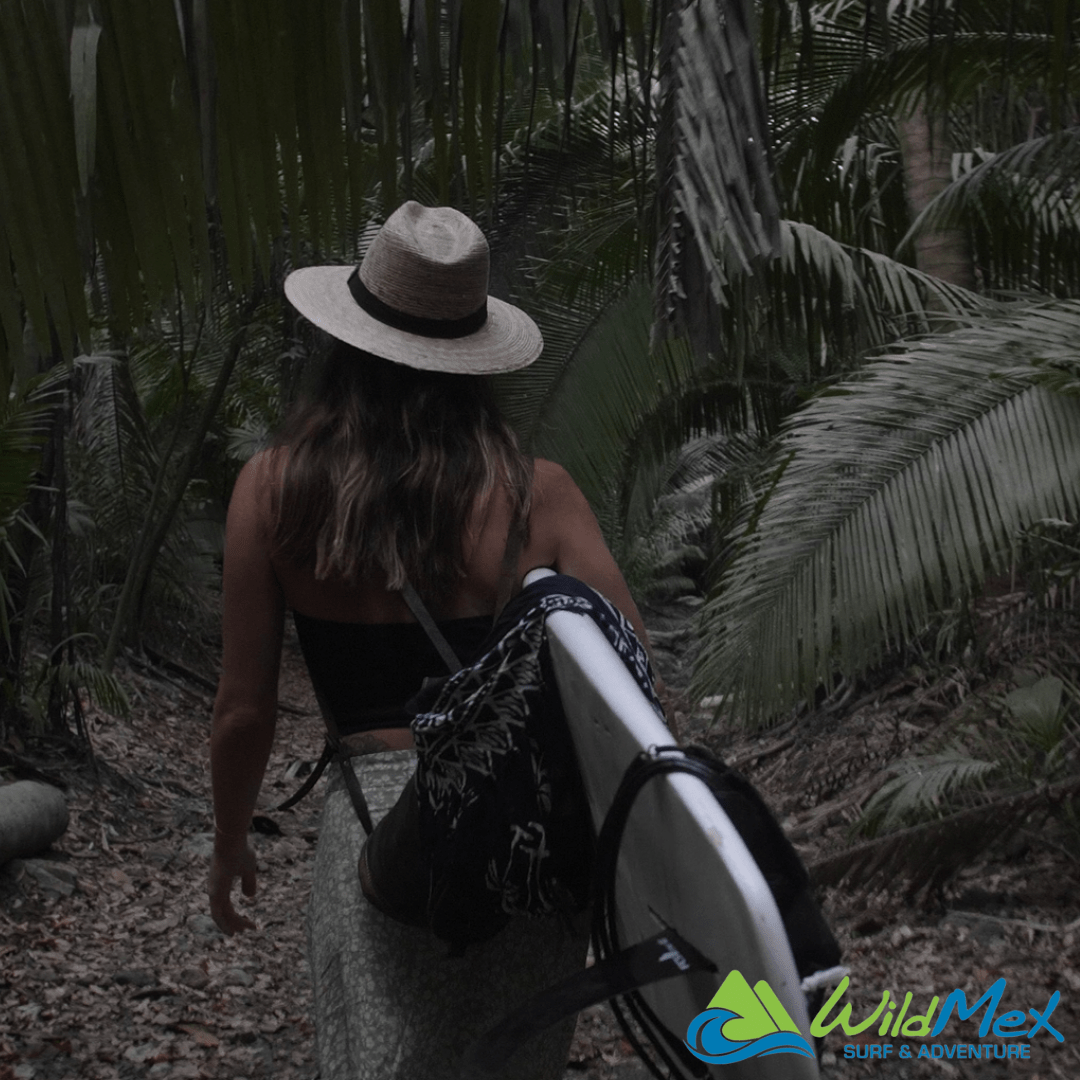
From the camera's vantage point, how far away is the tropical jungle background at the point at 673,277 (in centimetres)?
126

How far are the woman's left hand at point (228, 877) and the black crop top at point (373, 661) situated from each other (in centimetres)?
36

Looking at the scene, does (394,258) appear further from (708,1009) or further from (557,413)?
(557,413)

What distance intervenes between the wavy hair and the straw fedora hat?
2.0 inches

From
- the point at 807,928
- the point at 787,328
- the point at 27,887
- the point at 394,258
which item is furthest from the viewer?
the point at 787,328

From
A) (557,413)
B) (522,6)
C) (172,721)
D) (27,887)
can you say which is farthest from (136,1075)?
(172,721)

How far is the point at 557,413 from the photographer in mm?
7086

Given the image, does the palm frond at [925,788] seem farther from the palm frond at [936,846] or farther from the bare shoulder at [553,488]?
the bare shoulder at [553,488]

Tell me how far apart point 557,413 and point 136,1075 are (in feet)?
14.1

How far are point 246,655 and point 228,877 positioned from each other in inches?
18.0

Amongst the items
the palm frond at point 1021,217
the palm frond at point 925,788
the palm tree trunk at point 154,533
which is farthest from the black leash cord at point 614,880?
the palm tree trunk at point 154,533

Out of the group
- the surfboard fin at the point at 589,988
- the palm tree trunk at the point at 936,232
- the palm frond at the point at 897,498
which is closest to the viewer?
the surfboard fin at the point at 589,988

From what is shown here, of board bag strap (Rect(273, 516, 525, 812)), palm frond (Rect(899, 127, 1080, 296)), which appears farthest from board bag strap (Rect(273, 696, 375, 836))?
palm frond (Rect(899, 127, 1080, 296))

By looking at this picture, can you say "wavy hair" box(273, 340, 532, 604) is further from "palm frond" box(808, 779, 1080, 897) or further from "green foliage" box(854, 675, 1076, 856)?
"green foliage" box(854, 675, 1076, 856)

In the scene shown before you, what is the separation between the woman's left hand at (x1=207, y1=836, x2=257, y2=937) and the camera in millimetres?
Result: 1960
